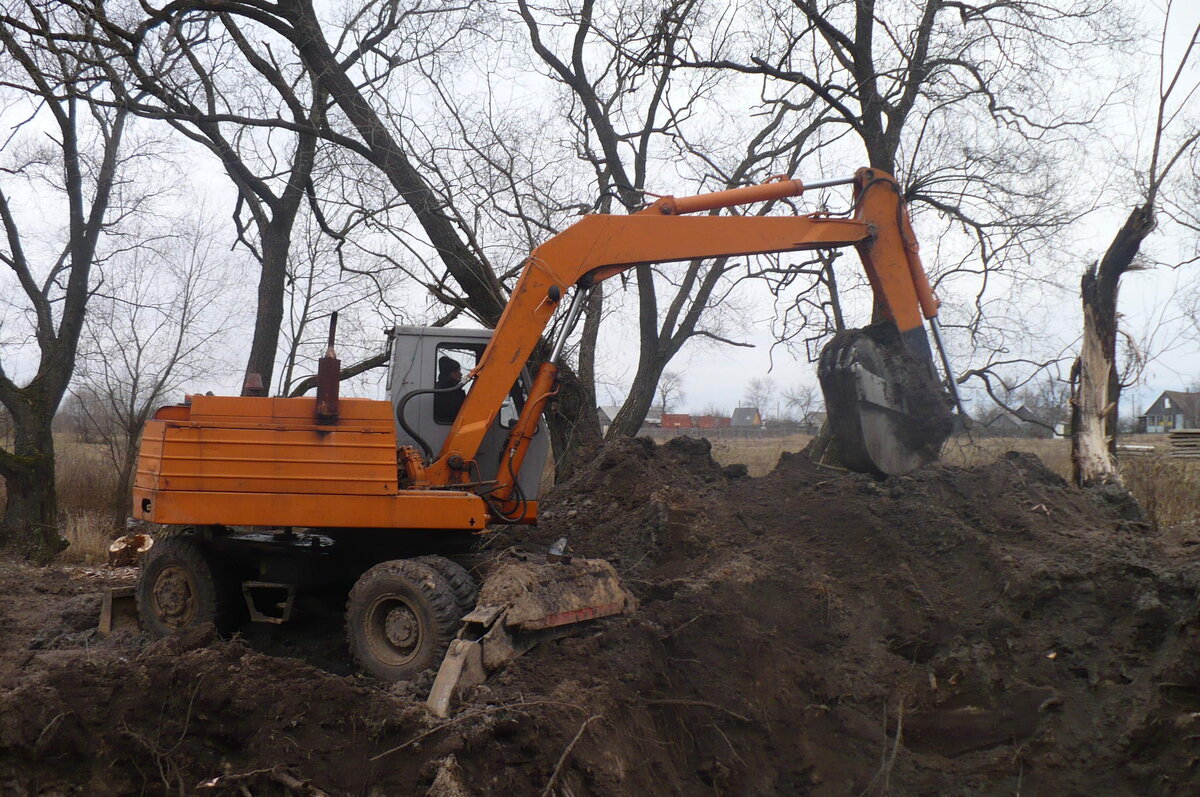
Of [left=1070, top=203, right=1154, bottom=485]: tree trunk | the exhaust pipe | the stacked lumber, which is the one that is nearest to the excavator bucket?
the exhaust pipe

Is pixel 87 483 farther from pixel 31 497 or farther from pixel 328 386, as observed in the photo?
pixel 328 386

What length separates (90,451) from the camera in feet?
50.5

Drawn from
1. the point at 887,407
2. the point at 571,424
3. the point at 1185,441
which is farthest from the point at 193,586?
the point at 1185,441

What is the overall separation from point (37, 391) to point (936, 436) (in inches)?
462

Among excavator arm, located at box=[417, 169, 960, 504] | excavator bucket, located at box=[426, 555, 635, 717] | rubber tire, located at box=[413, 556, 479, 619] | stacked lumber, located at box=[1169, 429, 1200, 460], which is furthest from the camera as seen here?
stacked lumber, located at box=[1169, 429, 1200, 460]

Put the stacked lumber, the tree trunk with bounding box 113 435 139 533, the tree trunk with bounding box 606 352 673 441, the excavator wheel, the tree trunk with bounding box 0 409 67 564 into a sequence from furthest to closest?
the stacked lumber, the tree trunk with bounding box 606 352 673 441, the tree trunk with bounding box 113 435 139 533, the tree trunk with bounding box 0 409 67 564, the excavator wheel

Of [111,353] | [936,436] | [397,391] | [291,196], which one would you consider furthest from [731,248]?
[111,353]

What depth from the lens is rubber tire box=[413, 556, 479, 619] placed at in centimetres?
575

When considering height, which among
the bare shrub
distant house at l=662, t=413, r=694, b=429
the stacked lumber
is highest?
distant house at l=662, t=413, r=694, b=429

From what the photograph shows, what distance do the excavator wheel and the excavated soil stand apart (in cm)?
30

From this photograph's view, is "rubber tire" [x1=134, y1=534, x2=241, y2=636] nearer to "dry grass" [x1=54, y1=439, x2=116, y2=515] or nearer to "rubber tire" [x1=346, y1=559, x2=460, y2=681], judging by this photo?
"rubber tire" [x1=346, y1=559, x2=460, y2=681]

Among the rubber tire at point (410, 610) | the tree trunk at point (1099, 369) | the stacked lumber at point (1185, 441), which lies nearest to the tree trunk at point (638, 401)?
the tree trunk at point (1099, 369)

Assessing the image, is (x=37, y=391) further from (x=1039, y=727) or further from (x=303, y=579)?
(x=1039, y=727)

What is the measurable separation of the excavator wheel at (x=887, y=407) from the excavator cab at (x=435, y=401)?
95.7 inches
